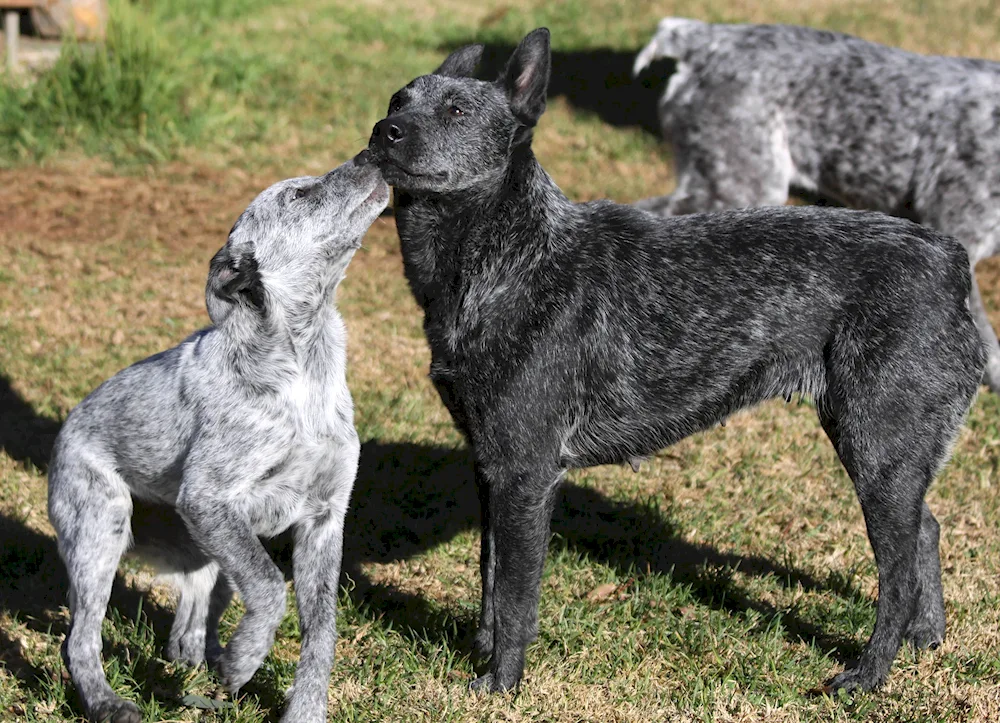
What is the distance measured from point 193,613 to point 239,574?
0.52m

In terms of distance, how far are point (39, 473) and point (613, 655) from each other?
9.04 feet

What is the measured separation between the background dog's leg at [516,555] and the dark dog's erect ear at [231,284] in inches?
38.2

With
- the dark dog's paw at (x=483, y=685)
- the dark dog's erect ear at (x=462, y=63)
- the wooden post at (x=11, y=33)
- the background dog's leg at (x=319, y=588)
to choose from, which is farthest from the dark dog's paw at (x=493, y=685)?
the wooden post at (x=11, y=33)

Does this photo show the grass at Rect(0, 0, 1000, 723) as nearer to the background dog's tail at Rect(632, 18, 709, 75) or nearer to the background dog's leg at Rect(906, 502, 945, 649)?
the background dog's leg at Rect(906, 502, 945, 649)

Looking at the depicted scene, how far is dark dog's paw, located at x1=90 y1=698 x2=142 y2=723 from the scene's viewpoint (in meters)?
3.71

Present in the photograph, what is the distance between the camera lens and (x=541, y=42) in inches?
169

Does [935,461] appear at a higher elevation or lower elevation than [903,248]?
lower

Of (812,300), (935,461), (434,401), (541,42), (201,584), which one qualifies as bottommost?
(434,401)

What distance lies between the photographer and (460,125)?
4.20 m

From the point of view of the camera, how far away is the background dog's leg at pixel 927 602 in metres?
4.45

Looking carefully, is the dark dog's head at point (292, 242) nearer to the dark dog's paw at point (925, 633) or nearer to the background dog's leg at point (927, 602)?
the background dog's leg at point (927, 602)

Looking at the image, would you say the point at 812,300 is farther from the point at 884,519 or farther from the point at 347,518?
the point at 347,518

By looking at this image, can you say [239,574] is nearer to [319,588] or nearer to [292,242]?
[319,588]

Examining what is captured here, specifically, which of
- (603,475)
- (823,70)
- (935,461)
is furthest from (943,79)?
(935,461)
